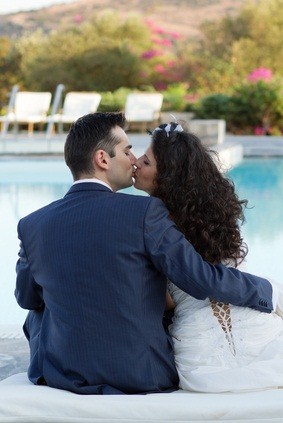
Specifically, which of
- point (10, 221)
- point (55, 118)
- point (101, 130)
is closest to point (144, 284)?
point (101, 130)

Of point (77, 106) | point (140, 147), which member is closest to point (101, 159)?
point (140, 147)

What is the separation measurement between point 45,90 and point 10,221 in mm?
14131

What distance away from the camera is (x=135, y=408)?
7.50ft

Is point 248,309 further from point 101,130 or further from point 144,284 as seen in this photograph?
point 101,130

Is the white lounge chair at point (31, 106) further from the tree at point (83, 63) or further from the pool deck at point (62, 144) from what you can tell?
the tree at point (83, 63)

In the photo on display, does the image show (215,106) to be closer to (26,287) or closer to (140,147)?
(140,147)

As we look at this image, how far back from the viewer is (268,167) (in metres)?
13.3

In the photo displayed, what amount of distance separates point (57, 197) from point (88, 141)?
24.9 ft

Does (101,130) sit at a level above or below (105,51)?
above

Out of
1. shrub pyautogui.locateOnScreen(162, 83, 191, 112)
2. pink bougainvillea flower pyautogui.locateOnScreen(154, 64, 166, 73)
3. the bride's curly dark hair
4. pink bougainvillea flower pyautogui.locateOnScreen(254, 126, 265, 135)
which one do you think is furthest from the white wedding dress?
pink bougainvillea flower pyautogui.locateOnScreen(154, 64, 166, 73)

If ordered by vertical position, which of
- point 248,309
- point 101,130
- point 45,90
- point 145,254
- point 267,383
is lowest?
point 45,90

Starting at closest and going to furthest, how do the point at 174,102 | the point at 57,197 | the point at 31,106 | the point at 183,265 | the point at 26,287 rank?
the point at 183,265 → the point at 26,287 → the point at 57,197 → the point at 31,106 → the point at 174,102

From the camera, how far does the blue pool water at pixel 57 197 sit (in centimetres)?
602

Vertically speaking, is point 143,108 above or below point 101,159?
below
